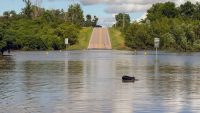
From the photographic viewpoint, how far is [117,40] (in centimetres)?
13262

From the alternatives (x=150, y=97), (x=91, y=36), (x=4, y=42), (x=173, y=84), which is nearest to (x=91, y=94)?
(x=150, y=97)

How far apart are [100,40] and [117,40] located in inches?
156

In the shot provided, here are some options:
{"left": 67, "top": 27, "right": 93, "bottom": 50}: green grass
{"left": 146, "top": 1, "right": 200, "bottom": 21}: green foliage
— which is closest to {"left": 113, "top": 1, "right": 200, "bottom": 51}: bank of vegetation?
{"left": 67, "top": 27, "right": 93, "bottom": 50}: green grass

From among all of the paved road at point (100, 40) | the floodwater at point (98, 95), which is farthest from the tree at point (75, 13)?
the floodwater at point (98, 95)

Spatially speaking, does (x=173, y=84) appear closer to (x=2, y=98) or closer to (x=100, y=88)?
(x=100, y=88)

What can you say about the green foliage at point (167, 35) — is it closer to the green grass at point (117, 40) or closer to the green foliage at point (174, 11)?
the green grass at point (117, 40)

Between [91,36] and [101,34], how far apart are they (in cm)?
829

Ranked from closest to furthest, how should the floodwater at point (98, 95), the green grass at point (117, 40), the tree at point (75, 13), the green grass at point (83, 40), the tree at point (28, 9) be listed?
the floodwater at point (98, 95) < the green grass at point (83, 40) < the green grass at point (117, 40) < the tree at point (28, 9) < the tree at point (75, 13)

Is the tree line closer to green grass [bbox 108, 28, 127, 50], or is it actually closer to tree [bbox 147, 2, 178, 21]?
green grass [bbox 108, 28, 127, 50]

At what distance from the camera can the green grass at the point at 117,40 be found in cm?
12279

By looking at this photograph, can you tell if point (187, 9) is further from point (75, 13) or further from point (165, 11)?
point (75, 13)

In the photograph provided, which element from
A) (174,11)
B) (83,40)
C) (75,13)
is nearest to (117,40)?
(83,40)

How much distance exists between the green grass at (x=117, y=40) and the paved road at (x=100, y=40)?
1.16 m

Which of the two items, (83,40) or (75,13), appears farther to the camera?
(75,13)
